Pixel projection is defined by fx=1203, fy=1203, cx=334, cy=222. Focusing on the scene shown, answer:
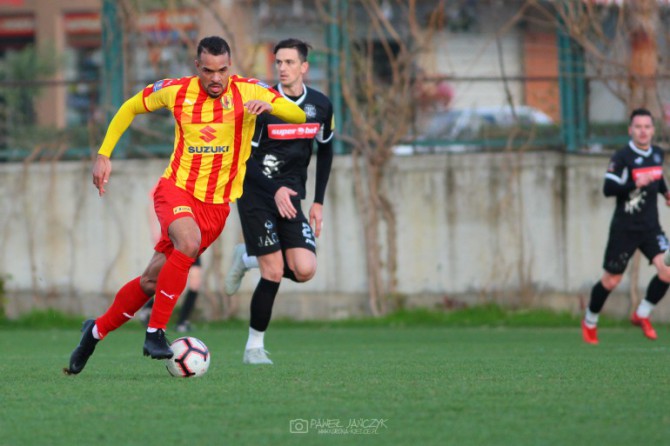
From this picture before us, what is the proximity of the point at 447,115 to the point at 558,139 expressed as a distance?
1.39m

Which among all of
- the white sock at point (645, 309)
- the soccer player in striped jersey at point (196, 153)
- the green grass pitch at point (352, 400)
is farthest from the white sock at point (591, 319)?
the soccer player in striped jersey at point (196, 153)

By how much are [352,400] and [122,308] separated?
6.15 feet

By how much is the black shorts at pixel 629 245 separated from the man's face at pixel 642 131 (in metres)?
0.79

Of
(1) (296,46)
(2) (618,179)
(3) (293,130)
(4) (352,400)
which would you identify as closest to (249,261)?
(3) (293,130)

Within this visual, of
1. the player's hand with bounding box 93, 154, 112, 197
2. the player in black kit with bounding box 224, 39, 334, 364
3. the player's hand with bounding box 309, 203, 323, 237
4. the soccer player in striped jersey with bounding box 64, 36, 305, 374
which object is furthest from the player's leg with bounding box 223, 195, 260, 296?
the player's hand with bounding box 93, 154, 112, 197

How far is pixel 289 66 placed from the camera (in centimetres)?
841

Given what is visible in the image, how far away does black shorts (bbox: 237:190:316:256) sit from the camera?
817cm

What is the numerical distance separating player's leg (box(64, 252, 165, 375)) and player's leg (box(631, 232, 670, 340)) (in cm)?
546

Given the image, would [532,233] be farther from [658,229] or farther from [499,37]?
[658,229]

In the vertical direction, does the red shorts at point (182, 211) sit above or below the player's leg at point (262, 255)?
above

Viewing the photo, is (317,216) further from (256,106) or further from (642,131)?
(642,131)

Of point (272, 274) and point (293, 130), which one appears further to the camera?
point (293, 130)

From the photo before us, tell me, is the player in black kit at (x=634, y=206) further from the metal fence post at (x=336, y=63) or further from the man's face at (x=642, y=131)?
the metal fence post at (x=336, y=63)

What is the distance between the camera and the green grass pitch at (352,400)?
4.70 metres
